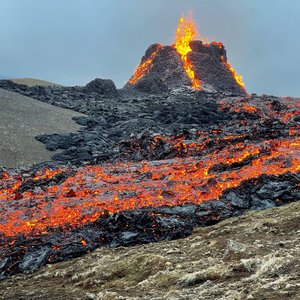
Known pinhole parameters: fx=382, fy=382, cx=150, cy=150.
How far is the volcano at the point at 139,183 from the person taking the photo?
15.3m

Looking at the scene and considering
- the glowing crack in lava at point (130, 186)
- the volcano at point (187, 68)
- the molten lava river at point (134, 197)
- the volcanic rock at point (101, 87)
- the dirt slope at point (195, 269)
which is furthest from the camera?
the volcano at point (187, 68)

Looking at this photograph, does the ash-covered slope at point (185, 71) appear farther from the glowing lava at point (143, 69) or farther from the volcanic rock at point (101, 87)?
the volcanic rock at point (101, 87)

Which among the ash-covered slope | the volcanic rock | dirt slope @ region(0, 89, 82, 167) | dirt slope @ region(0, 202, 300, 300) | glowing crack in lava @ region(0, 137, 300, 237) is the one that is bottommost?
dirt slope @ region(0, 202, 300, 300)

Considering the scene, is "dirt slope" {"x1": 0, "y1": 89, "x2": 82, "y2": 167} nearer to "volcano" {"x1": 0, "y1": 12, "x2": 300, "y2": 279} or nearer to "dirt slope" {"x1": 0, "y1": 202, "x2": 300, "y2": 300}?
"volcano" {"x1": 0, "y1": 12, "x2": 300, "y2": 279}

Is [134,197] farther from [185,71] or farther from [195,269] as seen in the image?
[185,71]

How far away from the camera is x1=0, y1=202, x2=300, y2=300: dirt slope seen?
8023mm

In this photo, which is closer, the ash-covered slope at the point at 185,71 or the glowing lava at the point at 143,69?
the ash-covered slope at the point at 185,71

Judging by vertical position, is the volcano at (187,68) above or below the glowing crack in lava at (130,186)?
above

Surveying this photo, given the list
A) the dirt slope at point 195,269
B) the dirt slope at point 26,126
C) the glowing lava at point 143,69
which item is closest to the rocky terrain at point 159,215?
the dirt slope at point 195,269

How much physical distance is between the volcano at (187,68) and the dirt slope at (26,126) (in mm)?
39044

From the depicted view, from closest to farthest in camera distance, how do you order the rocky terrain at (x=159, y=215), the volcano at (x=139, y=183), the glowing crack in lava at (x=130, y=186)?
the rocky terrain at (x=159, y=215) < the volcano at (x=139, y=183) < the glowing crack in lava at (x=130, y=186)

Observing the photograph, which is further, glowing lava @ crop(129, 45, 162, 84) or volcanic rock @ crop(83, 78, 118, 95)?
glowing lava @ crop(129, 45, 162, 84)

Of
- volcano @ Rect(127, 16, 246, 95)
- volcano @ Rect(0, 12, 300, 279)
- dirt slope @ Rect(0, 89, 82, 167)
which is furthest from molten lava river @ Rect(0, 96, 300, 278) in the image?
volcano @ Rect(127, 16, 246, 95)

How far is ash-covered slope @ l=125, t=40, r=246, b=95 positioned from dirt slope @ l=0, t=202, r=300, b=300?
82.2m
